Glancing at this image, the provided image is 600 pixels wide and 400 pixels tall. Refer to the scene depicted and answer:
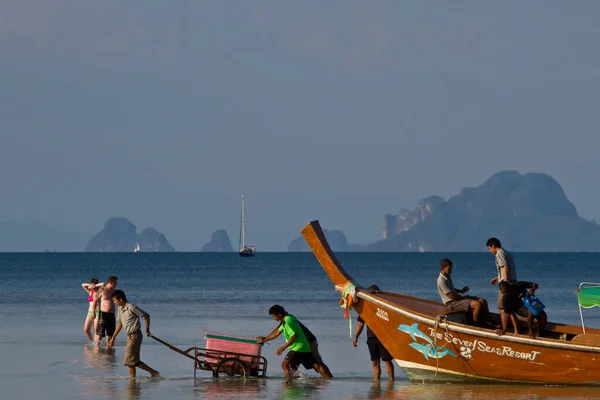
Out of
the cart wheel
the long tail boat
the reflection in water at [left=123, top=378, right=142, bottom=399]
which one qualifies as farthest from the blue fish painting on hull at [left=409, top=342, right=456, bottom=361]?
the reflection in water at [left=123, top=378, right=142, bottom=399]

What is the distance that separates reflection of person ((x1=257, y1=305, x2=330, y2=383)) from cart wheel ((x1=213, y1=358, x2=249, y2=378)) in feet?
2.44

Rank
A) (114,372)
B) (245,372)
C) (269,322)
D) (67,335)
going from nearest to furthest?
(245,372) < (114,372) < (67,335) < (269,322)

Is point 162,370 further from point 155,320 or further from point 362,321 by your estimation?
point 155,320

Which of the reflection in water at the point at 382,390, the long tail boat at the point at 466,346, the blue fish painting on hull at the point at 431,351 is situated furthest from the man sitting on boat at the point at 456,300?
the reflection in water at the point at 382,390

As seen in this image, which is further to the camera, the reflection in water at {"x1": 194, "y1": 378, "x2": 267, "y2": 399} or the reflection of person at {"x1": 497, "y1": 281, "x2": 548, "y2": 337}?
the reflection of person at {"x1": 497, "y1": 281, "x2": 548, "y2": 337}

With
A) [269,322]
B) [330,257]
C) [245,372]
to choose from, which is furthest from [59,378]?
[269,322]

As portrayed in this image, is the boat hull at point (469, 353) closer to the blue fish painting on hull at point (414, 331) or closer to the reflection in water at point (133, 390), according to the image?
the blue fish painting on hull at point (414, 331)

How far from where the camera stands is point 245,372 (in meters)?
17.7

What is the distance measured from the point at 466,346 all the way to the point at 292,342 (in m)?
2.65

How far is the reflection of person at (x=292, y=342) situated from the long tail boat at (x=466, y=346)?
3.86 feet

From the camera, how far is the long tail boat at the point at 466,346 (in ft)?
53.4

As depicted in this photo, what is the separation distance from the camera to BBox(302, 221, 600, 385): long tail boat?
16.3 metres

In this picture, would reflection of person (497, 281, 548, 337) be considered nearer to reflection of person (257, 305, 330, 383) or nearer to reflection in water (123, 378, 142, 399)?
reflection of person (257, 305, 330, 383)

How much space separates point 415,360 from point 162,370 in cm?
484
